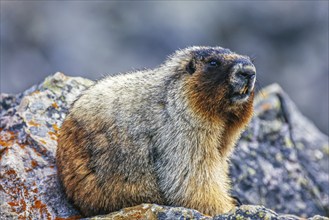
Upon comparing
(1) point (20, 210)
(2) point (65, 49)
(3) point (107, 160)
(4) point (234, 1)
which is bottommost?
(1) point (20, 210)

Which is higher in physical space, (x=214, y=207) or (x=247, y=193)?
(x=247, y=193)

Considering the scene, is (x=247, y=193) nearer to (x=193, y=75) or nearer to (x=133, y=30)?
(x=193, y=75)

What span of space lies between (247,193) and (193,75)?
2564 millimetres

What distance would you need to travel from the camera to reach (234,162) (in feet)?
32.2

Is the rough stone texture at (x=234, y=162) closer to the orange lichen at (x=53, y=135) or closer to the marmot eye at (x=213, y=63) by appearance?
the orange lichen at (x=53, y=135)

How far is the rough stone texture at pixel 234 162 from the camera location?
7.43 m

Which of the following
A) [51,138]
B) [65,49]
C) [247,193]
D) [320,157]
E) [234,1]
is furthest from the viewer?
[234,1]

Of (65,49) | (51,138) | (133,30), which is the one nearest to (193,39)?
(133,30)

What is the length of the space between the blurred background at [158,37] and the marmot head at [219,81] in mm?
11422

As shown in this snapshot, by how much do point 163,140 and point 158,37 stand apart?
41.3 feet

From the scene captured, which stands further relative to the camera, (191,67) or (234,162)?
(234,162)

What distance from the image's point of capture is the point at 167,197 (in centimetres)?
735

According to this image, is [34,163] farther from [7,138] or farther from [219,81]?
[219,81]

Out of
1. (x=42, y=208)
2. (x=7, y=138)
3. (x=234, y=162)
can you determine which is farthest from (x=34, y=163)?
(x=234, y=162)
